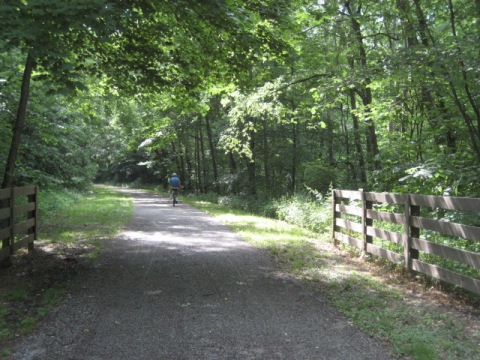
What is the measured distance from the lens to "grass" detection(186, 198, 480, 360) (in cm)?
410

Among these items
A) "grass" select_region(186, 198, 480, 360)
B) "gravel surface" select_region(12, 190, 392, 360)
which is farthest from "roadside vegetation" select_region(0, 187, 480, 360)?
"gravel surface" select_region(12, 190, 392, 360)

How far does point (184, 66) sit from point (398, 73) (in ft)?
15.2

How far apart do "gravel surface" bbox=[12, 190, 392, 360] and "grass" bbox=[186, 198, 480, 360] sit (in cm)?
26

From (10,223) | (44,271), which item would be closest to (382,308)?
(44,271)

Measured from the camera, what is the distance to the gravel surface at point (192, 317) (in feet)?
13.1

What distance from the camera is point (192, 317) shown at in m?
4.89

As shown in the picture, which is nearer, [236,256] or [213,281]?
[213,281]

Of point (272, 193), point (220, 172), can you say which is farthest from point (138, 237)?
point (220, 172)

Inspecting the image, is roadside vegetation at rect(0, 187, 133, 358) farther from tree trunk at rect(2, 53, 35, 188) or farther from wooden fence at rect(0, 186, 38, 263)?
tree trunk at rect(2, 53, 35, 188)

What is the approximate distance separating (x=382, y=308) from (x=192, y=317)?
243 centimetres

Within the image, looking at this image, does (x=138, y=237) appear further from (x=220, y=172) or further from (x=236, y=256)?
(x=220, y=172)

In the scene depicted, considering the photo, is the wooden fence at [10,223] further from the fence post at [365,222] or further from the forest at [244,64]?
the fence post at [365,222]

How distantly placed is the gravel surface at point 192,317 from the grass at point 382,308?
0.26m

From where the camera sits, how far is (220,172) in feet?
109
